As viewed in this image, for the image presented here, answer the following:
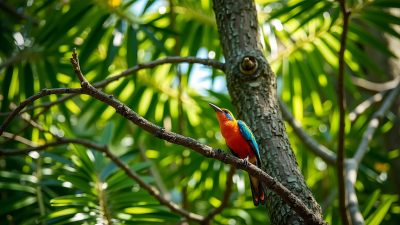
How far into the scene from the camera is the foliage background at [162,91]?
3.93 meters

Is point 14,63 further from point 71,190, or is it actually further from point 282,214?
point 282,214

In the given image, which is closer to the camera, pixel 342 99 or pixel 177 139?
pixel 177 139

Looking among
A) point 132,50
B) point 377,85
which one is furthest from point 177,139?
point 377,85

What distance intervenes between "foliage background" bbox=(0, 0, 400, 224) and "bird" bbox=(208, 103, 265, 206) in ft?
2.75

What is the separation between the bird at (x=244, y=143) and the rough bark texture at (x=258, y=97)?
0.08m

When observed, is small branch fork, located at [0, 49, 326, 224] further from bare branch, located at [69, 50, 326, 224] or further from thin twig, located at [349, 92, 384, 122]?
thin twig, located at [349, 92, 384, 122]

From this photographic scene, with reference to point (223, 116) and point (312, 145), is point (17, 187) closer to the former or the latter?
point (223, 116)

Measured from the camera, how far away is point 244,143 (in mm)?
2734

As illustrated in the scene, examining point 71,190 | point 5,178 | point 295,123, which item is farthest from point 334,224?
point 5,178

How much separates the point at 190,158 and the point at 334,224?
1.65 m

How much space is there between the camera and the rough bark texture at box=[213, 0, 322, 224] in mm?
2217

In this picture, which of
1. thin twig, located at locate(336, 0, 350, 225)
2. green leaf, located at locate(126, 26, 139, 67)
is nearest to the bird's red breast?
thin twig, located at locate(336, 0, 350, 225)

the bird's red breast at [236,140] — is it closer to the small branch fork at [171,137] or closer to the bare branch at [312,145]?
the small branch fork at [171,137]

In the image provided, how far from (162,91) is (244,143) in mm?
2357
